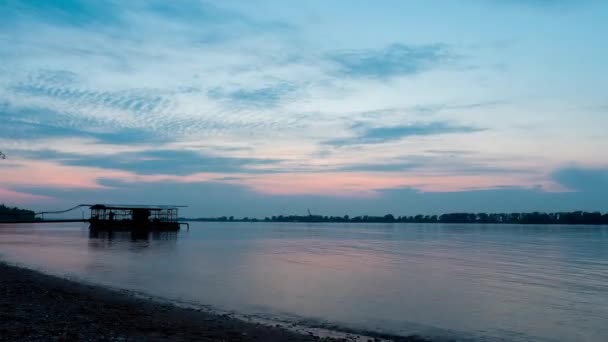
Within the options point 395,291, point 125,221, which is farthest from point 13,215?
point 395,291

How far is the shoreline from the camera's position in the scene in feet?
40.0

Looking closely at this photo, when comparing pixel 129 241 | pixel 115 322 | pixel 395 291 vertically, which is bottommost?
pixel 129 241

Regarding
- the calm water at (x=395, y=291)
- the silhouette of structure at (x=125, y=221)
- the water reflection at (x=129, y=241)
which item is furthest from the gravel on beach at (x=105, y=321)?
the silhouette of structure at (x=125, y=221)

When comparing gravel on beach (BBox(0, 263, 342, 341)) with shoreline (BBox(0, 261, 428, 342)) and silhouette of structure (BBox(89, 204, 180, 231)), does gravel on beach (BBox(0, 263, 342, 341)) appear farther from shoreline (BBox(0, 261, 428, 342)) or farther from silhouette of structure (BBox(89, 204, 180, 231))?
silhouette of structure (BBox(89, 204, 180, 231))

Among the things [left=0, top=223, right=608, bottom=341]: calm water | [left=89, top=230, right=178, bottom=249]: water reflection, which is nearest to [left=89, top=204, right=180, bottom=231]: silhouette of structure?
[left=89, top=230, right=178, bottom=249]: water reflection

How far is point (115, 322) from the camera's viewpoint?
1459cm

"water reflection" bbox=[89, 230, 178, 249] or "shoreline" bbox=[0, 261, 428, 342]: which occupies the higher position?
"shoreline" bbox=[0, 261, 428, 342]

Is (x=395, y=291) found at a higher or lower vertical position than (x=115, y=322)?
lower

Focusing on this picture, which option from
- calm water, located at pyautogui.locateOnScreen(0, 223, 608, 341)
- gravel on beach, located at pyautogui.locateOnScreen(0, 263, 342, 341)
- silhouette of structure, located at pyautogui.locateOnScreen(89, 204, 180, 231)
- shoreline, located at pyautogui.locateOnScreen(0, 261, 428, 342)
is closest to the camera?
gravel on beach, located at pyautogui.locateOnScreen(0, 263, 342, 341)

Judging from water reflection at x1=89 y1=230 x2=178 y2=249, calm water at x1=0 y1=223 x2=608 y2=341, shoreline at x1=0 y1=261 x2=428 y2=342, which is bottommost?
water reflection at x1=89 y1=230 x2=178 y2=249

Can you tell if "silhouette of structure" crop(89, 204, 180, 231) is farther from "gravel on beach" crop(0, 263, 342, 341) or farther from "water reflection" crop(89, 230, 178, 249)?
"gravel on beach" crop(0, 263, 342, 341)

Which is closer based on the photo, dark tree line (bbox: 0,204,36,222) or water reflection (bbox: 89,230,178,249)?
water reflection (bbox: 89,230,178,249)

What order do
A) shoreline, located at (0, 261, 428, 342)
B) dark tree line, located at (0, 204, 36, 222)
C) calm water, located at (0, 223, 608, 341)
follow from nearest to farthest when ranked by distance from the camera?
shoreline, located at (0, 261, 428, 342)
calm water, located at (0, 223, 608, 341)
dark tree line, located at (0, 204, 36, 222)

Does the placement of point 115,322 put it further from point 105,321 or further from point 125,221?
point 125,221
